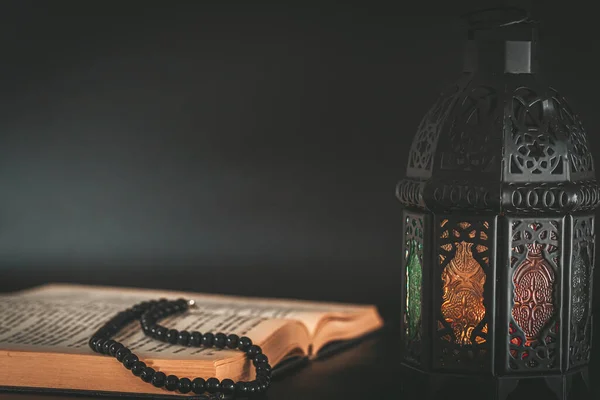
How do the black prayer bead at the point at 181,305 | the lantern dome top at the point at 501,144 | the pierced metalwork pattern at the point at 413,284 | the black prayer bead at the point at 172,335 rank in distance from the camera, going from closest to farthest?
1. the lantern dome top at the point at 501,144
2. the pierced metalwork pattern at the point at 413,284
3. the black prayer bead at the point at 172,335
4. the black prayer bead at the point at 181,305

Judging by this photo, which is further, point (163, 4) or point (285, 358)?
point (163, 4)

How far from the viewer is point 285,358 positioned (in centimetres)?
226

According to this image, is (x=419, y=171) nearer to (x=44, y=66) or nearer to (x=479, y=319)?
(x=479, y=319)

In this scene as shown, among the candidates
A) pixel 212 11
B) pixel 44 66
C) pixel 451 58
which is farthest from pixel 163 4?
pixel 451 58

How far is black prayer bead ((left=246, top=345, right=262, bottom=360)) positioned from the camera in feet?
6.72

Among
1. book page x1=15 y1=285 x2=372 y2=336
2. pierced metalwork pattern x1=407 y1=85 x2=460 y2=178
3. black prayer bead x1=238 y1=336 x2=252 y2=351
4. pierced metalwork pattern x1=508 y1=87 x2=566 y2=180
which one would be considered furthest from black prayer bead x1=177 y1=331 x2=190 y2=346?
pierced metalwork pattern x1=508 y1=87 x2=566 y2=180

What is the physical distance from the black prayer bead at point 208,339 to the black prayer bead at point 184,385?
0.16m

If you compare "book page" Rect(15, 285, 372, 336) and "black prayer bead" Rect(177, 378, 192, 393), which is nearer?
"black prayer bead" Rect(177, 378, 192, 393)

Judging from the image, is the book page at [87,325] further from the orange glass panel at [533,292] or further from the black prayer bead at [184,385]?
the orange glass panel at [533,292]

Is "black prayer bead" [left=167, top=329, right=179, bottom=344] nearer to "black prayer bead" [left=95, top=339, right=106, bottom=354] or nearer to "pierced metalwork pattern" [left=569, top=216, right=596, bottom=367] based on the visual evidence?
"black prayer bead" [left=95, top=339, right=106, bottom=354]

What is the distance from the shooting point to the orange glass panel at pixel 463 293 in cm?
194

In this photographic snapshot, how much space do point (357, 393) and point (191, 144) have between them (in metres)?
2.05

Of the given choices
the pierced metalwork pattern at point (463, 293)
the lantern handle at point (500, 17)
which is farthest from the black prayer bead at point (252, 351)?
the lantern handle at point (500, 17)

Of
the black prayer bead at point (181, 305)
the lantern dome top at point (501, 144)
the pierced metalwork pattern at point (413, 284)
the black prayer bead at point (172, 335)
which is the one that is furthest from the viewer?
the black prayer bead at point (181, 305)
